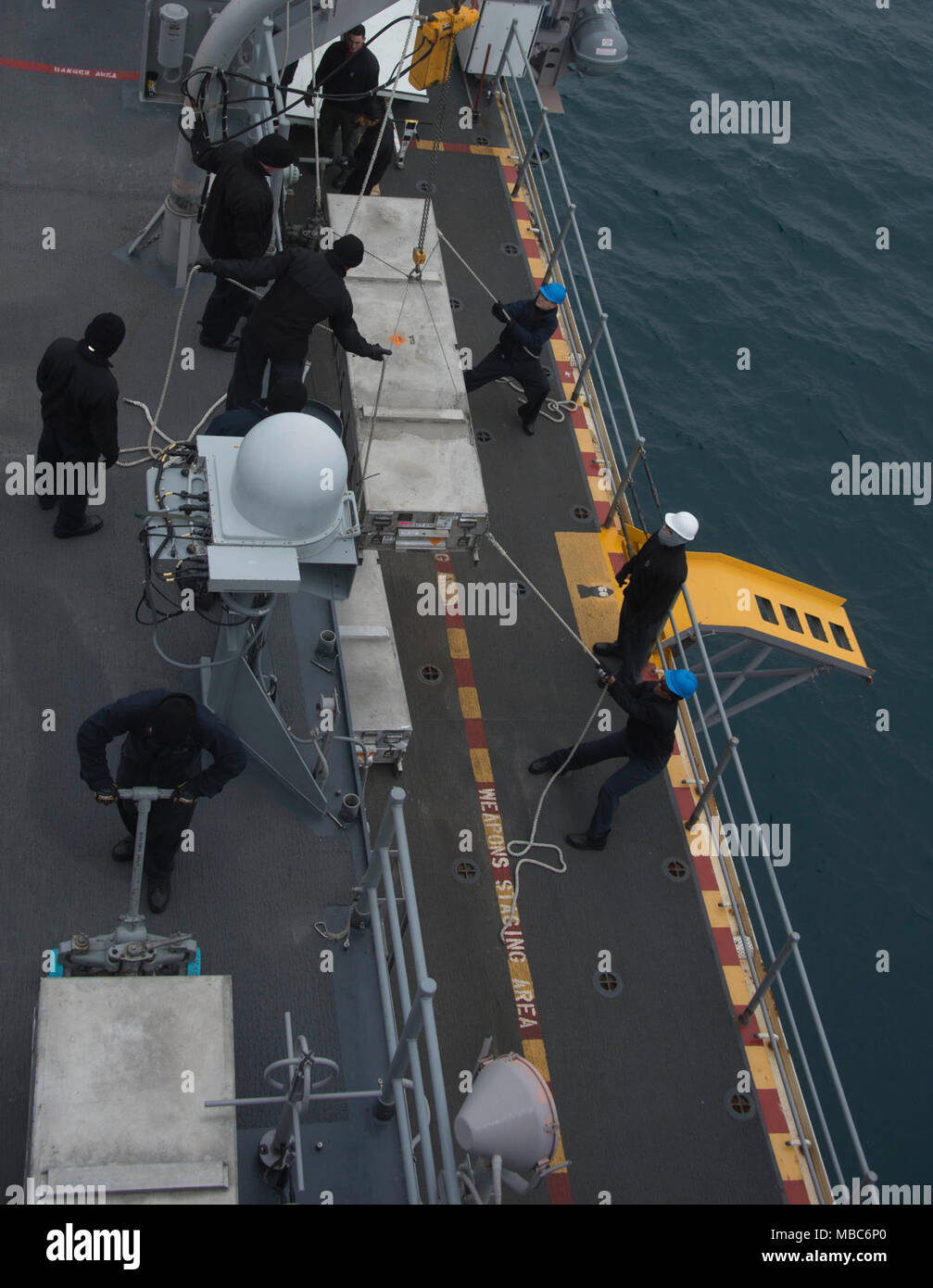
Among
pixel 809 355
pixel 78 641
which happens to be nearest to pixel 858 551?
pixel 809 355

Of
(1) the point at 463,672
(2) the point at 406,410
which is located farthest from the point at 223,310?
(1) the point at 463,672

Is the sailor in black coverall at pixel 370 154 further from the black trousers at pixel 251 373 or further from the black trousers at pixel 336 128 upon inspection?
the black trousers at pixel 251 373

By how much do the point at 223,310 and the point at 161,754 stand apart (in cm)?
560

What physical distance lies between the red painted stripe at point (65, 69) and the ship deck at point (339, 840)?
0.28ft

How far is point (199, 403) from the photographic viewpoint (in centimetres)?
1167

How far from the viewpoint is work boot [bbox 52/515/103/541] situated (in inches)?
406

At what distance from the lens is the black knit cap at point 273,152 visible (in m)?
10.6

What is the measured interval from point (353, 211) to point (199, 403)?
9.11 feet

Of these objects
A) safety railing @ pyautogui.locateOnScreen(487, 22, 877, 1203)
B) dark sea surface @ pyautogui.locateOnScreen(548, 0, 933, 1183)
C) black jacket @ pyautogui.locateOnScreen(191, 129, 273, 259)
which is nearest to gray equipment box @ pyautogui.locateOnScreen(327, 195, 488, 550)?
black jacket @ pyautogui.locateOnScreen(191, 129, 273, 259)

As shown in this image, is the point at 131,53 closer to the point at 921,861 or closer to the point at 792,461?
the point at 792,461

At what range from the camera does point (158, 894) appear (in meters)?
8.61

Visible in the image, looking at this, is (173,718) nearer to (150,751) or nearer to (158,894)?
(150,751)

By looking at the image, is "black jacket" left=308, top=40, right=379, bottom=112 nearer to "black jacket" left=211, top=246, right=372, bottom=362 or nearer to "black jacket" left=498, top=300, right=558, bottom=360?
"black jacket" left=498, top=300, right=558, bottom=360

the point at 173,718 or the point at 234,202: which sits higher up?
the point at 234,202
